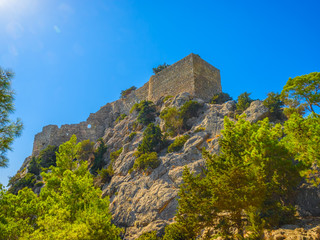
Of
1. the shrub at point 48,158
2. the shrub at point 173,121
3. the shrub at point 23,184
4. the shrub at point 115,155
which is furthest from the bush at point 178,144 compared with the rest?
the shrub at point 48,158

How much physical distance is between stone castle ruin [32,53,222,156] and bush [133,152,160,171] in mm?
12849

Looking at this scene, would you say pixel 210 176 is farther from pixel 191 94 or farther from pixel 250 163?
pixel 191 94

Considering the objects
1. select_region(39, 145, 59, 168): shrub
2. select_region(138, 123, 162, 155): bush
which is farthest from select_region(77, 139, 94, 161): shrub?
select_region(138, 123, 162, 155): bush

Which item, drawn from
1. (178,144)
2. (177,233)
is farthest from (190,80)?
(177,233)

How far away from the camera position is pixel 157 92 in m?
39.6

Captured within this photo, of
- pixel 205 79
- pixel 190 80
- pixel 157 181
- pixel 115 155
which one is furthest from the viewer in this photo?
pixel 205 79

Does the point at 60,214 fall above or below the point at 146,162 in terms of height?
below

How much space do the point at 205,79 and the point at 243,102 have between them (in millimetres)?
10553

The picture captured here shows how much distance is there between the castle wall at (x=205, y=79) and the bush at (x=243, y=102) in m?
6.92

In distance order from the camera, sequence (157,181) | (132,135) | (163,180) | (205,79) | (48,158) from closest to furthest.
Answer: (163,180)
(157,181)
(132,135)
(205,79)
(48,158)

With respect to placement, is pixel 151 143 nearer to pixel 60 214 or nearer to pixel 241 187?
pixel 60 214

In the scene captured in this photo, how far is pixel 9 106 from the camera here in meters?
13.1

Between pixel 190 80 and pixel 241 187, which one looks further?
pixel 190 80

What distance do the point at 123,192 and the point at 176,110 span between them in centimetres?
1179
